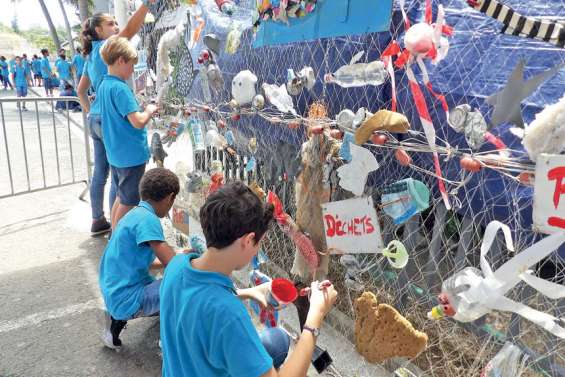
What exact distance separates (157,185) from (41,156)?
3.52 metres

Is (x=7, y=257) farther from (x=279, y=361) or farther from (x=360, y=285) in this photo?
(x=360, y=285)

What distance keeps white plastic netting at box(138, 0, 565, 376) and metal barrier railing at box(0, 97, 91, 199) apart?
269 centimetres

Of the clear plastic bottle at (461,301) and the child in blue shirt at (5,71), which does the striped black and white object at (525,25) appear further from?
the child in blue shirt at (5,71)

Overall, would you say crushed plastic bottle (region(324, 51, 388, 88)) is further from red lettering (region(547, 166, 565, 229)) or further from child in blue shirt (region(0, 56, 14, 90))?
child in blue shirt (region(0, 56, 14, 90))

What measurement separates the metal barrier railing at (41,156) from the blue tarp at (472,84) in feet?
12.4

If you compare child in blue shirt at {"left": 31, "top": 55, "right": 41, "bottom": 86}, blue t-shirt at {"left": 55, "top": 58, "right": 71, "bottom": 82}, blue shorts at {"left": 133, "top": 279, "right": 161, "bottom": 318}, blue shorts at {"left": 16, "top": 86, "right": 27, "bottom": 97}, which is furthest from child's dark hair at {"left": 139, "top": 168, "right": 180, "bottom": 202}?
child in blue shirt at {"left": 31, "top": 55, "right": 41, "bottom": 86}

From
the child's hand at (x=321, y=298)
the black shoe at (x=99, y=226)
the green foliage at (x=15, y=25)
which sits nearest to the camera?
the child's hand at (x=321, y=298)

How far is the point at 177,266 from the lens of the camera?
1.27 m

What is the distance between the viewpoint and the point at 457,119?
3.98 feet

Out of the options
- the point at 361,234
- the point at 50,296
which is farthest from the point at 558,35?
the point at 50,296

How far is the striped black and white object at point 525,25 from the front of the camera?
959 millimetres

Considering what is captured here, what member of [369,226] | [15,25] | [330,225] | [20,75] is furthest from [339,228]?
[15,25]

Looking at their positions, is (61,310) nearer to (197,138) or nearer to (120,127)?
(120,127)

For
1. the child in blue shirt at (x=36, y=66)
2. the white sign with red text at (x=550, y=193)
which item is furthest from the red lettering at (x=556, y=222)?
the child in blue shirt at (x=36, y=66)
